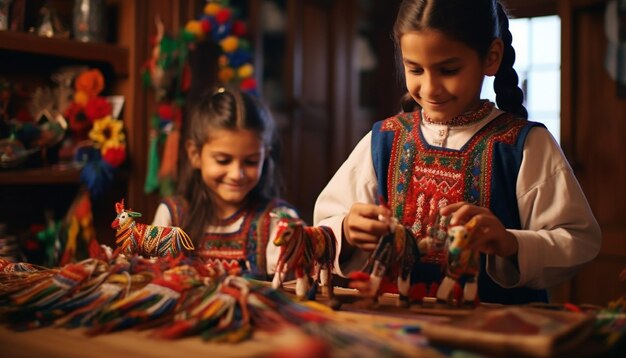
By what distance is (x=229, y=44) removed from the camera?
2738 mm

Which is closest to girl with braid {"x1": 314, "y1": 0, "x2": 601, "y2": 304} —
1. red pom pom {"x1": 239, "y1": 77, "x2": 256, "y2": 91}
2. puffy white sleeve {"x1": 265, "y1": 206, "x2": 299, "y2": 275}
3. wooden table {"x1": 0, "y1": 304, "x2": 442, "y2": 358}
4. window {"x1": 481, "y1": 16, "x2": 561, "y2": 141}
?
wooden table {"x1": 0, "y1": 304, "x2": 442, "y2": 358}

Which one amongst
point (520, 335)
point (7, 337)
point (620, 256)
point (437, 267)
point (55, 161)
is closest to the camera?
point (520, 335)

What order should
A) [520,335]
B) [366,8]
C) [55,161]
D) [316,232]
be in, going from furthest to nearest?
[366,8]
[55,161]
[316,232]
[520,335]

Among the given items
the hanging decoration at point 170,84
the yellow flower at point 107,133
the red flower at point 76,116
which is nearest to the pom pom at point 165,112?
the hanging decoration at point 170,84

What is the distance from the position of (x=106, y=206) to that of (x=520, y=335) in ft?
6.32

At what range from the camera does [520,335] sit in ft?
2.41

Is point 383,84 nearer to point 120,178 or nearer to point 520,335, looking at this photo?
point 120,178

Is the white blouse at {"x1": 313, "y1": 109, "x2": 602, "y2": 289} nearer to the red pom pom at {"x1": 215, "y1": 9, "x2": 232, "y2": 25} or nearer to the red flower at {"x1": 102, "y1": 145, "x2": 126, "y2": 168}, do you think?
the red flower at {"x1": 102, "y1": 145, "x2": 126, "y2": 168}

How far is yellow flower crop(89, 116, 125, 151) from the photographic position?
2.38 m

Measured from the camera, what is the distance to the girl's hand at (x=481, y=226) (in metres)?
1.01

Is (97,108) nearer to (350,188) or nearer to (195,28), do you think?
(195,28)

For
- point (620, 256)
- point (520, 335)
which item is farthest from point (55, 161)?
point (620, 256)

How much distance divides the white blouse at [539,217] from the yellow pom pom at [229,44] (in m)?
1.58

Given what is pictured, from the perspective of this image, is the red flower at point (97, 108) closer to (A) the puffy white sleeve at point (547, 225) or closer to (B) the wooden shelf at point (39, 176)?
(B) the wooden shelf at point (39, 176)
